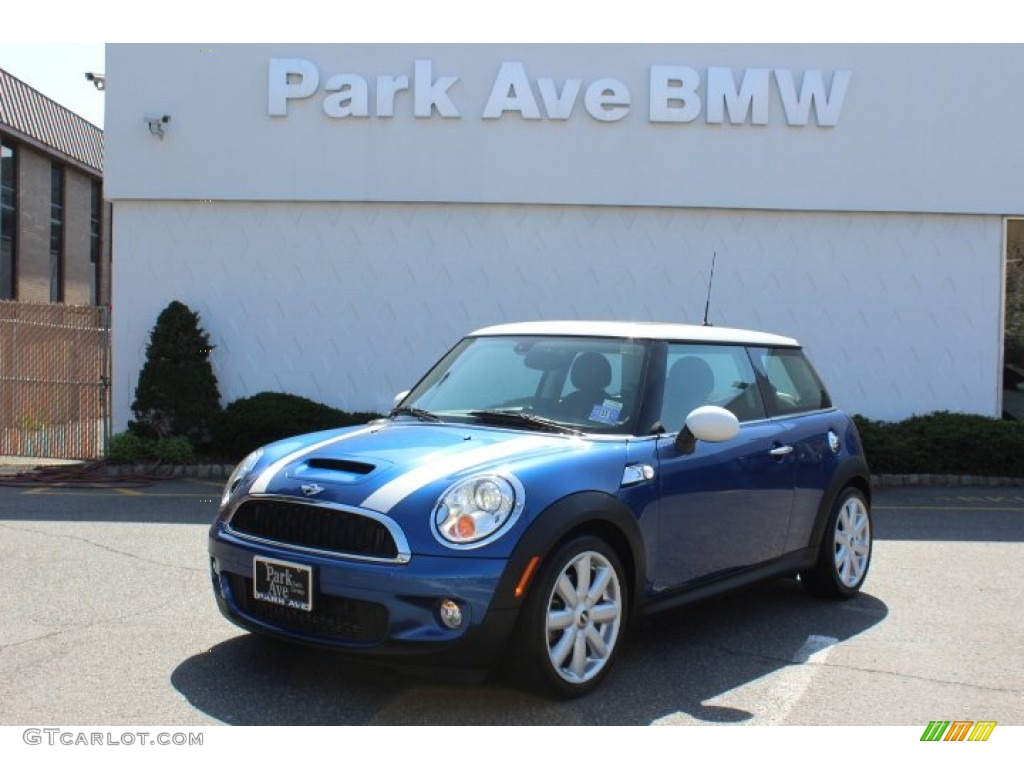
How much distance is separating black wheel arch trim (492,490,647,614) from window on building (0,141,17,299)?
24.9 meters

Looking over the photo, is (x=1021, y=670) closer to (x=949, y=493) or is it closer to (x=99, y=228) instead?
(x=949, y=493)

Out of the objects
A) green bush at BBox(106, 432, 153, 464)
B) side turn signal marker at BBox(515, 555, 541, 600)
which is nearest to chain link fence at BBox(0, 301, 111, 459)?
green bush at BBox(106, 432, 153, 464)

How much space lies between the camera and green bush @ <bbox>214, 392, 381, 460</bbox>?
39.3 ft

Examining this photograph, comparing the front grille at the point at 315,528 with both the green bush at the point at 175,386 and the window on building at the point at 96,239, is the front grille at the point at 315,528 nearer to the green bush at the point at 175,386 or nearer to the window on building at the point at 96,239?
the green bush at the point at 175,386

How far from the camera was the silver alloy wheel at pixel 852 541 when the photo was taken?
20.6 feet

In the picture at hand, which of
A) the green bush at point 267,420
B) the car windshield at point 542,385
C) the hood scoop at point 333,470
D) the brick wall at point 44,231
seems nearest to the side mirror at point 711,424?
the car windshield at point 542,385

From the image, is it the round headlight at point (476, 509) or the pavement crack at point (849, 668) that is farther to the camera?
the pavement crack at point (849, 668)

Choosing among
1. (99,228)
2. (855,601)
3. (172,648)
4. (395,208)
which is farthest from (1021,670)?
(99,228)

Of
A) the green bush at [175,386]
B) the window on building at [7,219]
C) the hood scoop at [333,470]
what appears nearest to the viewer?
the hood scoop at [333,470]

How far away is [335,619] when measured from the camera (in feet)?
13.7

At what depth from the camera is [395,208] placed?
13.2m

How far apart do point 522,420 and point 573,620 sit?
1061 millimetres

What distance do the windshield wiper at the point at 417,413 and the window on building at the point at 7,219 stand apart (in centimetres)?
2343

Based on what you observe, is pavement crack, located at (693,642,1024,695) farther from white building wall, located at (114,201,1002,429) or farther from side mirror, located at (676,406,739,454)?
white building wall, located at (114,201,1002,429)
